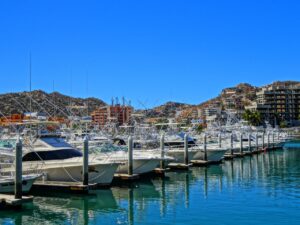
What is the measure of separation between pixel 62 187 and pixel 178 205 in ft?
25.5

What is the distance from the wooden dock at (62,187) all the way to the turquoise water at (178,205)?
0.57 meters

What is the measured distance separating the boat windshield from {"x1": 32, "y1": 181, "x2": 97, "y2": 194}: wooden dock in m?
1.72

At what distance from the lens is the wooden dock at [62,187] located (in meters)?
28.0

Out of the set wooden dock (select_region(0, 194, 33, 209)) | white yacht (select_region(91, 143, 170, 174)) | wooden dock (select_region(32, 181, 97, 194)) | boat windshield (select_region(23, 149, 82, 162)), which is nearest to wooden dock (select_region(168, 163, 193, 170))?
white yacht (select_region(91, 143, 170, 174))

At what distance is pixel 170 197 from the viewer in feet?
94.0

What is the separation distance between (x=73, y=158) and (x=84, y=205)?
20.3ft

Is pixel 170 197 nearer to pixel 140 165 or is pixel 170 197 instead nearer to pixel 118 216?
pixel 118 216

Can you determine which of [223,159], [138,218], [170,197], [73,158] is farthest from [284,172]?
[138,218]

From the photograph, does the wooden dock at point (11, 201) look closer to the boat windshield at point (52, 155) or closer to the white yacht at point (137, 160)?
the boat windshield at point (52, 155)

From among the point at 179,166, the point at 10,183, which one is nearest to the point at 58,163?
the point at 10,183

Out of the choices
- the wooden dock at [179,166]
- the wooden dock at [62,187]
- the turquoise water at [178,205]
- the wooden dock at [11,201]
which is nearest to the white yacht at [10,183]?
the turquoise water at [178,205]

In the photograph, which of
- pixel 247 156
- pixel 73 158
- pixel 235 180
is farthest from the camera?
pixel 247 156

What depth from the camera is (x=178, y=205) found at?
2580 centimetres

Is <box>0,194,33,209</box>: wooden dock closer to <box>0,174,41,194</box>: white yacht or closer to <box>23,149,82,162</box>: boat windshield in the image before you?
<box>0,174,41,194</box>: white yacht
